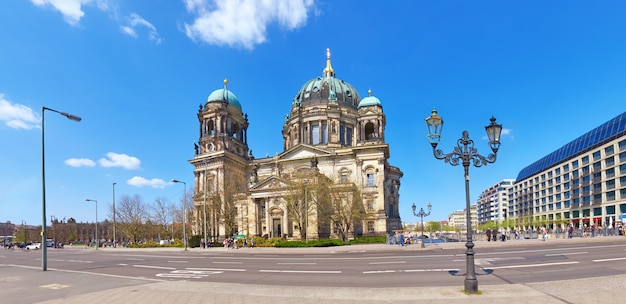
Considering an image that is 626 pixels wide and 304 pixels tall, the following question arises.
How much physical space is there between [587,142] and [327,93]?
2600 inches

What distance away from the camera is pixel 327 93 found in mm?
82062

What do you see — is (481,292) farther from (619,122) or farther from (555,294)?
(619,122)

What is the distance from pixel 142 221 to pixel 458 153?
81608 mm

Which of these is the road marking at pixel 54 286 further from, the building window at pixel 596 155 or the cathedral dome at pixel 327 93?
the building window at pixel 596 155

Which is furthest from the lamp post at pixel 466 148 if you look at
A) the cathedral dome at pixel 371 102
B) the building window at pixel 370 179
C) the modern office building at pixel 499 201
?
the modern office building at pixel 499 201

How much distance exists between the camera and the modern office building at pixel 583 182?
254ft

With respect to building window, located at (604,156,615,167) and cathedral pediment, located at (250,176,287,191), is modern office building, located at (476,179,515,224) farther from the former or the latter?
cathedral pediment, located at (250,176,287,191)

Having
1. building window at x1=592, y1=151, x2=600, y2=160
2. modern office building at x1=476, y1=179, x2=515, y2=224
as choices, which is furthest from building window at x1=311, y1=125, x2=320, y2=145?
modern office building at x1=476, y1=179, x2=515, y2=224

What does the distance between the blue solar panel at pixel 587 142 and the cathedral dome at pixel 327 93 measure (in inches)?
2194

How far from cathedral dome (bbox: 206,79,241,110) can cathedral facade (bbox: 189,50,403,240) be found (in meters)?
0.28

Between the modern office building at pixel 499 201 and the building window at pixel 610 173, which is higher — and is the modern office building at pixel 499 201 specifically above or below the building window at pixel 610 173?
below

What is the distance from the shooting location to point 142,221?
264 ft

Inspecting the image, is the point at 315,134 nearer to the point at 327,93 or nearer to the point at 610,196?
the point at 327,93

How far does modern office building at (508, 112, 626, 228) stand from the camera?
77.6 meters
